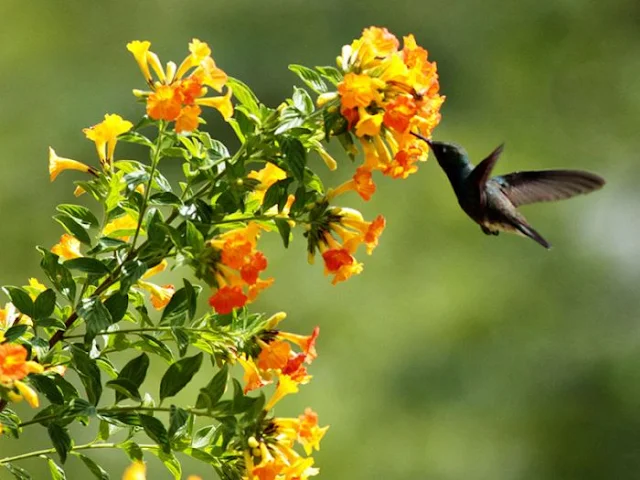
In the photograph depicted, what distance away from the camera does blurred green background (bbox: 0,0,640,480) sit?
4566 mm

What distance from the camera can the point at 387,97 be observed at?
0.95 metres

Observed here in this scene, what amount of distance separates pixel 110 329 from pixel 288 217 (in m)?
0.20

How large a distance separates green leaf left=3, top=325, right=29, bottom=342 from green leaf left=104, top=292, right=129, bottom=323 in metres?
0.07

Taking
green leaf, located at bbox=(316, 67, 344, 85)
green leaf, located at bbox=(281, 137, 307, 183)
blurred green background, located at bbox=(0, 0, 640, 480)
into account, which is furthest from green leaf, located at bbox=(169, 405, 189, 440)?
blurred green background, located at bbox=(0, 0, 640, 480)

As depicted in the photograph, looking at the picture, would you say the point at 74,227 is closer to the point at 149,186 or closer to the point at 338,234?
the point at 149,186

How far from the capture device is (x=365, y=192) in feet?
3.28

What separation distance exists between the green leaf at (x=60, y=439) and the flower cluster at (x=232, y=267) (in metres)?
0.17

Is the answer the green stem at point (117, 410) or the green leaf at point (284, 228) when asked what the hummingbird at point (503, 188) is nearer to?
the green leaf at point (284, 228)

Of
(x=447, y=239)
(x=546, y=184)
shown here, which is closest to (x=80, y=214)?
(x=546, y=184)

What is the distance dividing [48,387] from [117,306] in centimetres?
9

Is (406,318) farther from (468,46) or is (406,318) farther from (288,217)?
(288,217)

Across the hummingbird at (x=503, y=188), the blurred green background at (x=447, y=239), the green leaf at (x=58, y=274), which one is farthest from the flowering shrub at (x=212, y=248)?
the blurred green background at (x=447, y=239)

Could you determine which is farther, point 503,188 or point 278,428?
point 503,188

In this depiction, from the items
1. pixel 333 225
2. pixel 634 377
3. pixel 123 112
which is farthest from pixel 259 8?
pixel 333 225
